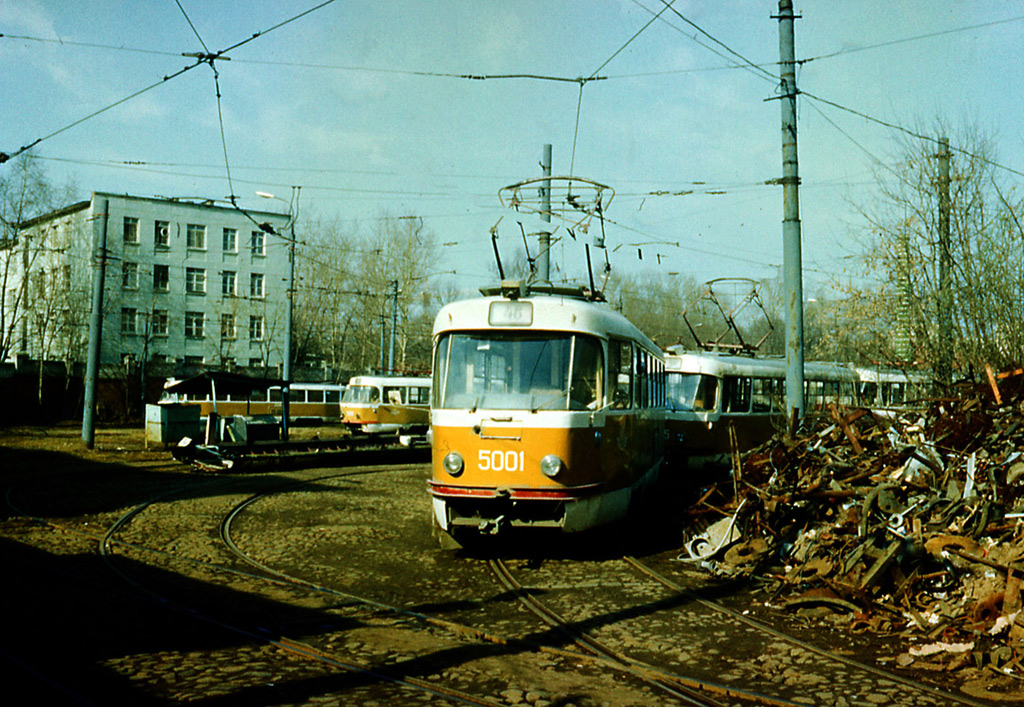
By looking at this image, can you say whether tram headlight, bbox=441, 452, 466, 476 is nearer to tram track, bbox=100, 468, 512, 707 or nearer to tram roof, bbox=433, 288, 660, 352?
tram roof, bbox=433, 288, 660, 352

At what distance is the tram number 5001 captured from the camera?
9.13 metres

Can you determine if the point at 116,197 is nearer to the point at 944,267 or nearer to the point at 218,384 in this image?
the point at 218,384

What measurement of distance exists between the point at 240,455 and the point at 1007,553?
17.2 m

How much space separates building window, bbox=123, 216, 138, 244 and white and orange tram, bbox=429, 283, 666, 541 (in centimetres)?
5226

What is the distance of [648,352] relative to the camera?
12.7 metres

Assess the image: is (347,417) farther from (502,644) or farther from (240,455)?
(502,644)

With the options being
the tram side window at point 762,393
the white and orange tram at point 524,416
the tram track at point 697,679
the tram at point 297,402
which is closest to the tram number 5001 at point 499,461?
the white and orange tram at point 524,416

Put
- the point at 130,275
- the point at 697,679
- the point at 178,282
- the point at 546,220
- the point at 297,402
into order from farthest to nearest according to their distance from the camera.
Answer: the point at 178,282
the point at 130,275
the point at 297,402
the point at 546,220
the point at 697,679

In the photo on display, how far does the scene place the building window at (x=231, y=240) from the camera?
59.7 metres

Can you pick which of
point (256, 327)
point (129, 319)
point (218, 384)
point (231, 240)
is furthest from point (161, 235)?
point (218, 384)

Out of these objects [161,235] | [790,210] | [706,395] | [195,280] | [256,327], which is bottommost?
[706,395]

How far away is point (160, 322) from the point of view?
185 ft

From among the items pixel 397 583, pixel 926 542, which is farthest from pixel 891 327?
pixel 397 583

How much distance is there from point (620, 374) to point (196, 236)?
2139 inches
